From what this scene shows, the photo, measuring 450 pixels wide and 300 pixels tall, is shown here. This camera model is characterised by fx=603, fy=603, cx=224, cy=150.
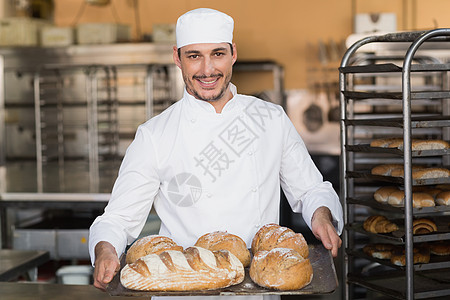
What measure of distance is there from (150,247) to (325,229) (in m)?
0.48

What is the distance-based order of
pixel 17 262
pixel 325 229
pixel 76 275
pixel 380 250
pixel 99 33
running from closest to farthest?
pixel 325 229, pixel 380 250, pixel 17 262, pixel 76 275, pixel 99 33

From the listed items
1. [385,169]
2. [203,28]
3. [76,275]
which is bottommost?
[76,275]

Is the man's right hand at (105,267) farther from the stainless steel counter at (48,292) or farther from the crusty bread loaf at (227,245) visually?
the stainless steel counter at (48,292)

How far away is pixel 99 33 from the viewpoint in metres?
6.07

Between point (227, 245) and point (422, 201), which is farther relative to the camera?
point (422, 201)

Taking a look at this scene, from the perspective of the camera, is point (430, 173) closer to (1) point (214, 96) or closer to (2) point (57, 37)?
(1) point (214, 96)

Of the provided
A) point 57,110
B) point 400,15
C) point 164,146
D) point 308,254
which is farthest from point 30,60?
point 308,254

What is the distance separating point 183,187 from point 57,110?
4.68m

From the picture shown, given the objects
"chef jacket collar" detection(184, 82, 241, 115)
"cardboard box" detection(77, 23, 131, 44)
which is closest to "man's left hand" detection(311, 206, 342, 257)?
"chef jacket collar" detection(184, 82, 241, 115)

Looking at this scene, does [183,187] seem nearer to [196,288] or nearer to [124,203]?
[124,203]

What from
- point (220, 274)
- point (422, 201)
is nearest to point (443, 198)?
point (422, 201)

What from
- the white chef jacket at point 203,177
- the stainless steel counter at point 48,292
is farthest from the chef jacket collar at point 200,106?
the stainless steel counter at point 48,292

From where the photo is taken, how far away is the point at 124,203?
1.72 metres

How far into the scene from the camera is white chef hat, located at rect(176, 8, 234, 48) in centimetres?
171
